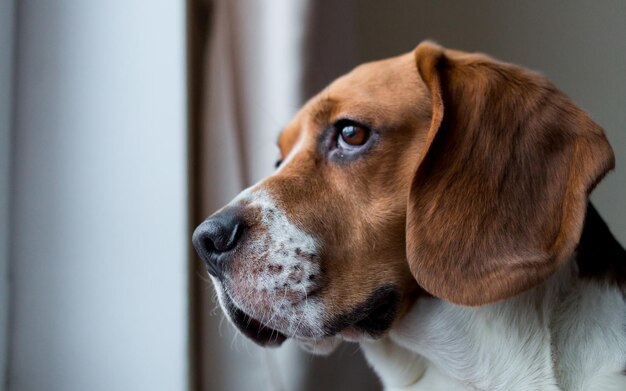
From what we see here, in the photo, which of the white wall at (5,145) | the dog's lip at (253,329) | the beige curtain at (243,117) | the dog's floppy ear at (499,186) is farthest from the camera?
the beige curtain at (243,117)

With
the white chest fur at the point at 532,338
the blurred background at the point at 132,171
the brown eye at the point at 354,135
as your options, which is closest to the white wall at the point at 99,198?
the blurred background at the point at 132,171

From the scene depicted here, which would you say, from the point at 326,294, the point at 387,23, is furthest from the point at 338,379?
the point at 387,23

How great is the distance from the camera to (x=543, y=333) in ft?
3.66

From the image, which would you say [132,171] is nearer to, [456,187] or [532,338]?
[456,187]

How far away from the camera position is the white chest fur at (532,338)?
3.59 feet

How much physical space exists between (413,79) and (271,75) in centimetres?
40

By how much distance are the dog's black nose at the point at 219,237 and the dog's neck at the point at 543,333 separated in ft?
1.06

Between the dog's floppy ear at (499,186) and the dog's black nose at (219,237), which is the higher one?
the dog's floppy ear at (499,186)

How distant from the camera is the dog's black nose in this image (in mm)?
1108

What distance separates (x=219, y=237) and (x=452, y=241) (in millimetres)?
352

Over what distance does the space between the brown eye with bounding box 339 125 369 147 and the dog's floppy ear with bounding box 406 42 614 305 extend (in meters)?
0.11

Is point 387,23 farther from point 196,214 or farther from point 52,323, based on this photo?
point 52,323

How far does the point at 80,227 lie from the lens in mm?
1467

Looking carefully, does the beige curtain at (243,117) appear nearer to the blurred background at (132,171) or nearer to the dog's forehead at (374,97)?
the blurred background at (132,171)
